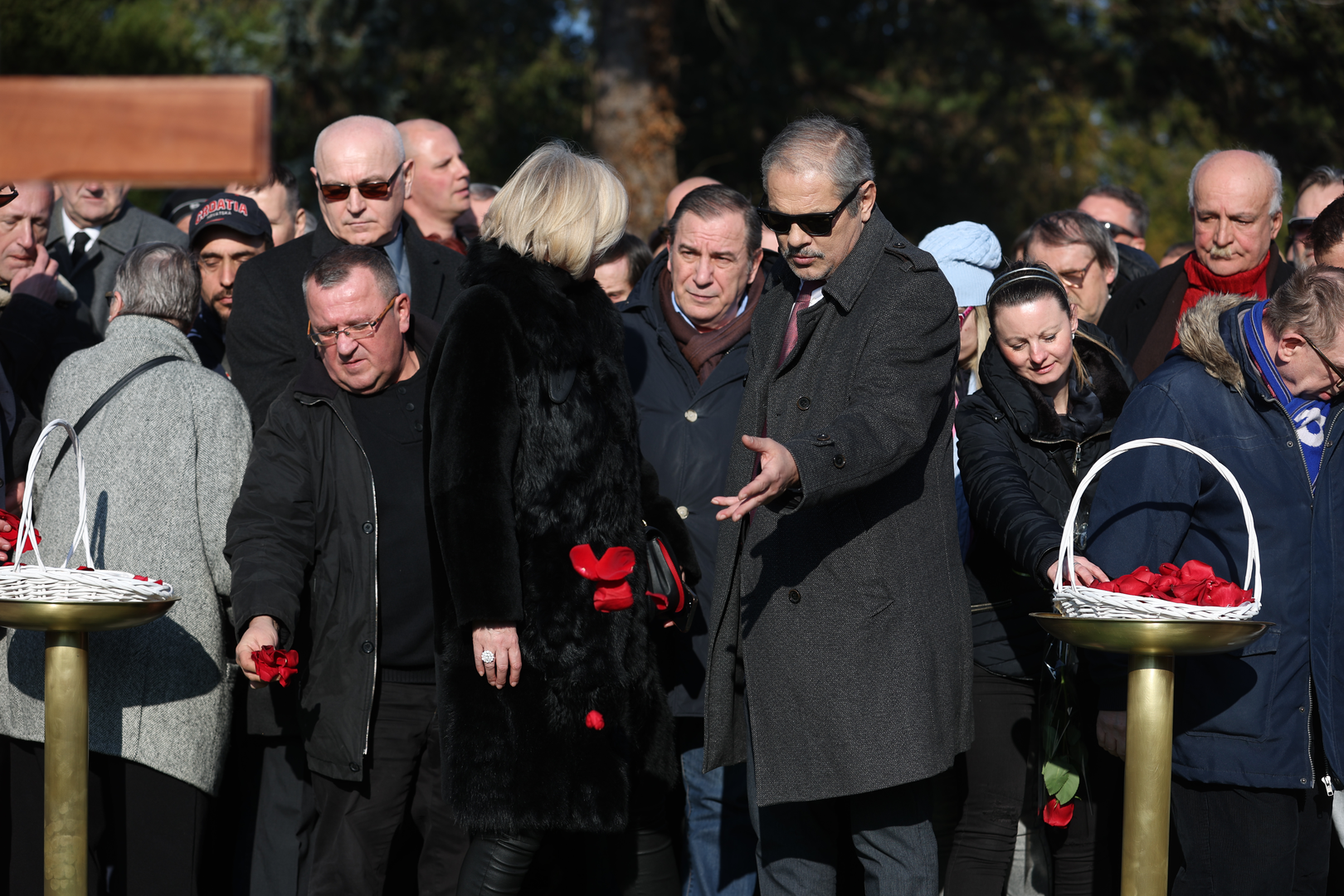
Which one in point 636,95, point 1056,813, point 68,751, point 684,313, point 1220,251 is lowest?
point 1056,813

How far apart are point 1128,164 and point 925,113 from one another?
10713 millimetres

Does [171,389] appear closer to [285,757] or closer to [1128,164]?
[285,757]

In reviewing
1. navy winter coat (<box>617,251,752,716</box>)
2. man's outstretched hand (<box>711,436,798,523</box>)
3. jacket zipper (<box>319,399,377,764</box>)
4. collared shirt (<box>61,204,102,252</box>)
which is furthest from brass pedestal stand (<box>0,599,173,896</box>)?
collared shirt (<box>61,204,102,252</box>)

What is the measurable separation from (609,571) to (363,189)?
1.90 m

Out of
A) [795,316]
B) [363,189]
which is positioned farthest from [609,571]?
[363,189]

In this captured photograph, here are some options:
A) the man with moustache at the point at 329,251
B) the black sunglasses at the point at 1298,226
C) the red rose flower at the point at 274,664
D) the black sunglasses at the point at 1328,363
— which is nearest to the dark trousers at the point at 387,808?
the red rose flower at the point at 274,664

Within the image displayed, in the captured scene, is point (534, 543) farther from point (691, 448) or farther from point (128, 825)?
point (128, 825)

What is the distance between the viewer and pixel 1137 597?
112 inches

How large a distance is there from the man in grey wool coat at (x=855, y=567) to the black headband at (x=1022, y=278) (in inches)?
29.5

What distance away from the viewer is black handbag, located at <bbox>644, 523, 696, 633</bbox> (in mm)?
3543

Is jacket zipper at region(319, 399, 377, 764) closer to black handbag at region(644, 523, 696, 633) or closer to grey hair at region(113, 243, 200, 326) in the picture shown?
grey hair at region(113, 243, 200, 326)

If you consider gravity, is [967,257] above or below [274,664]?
above

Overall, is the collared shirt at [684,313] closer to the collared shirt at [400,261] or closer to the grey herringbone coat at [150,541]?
the collared shirt at [400,261]

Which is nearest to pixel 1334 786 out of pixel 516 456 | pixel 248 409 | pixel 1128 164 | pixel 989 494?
pixel 989 494
